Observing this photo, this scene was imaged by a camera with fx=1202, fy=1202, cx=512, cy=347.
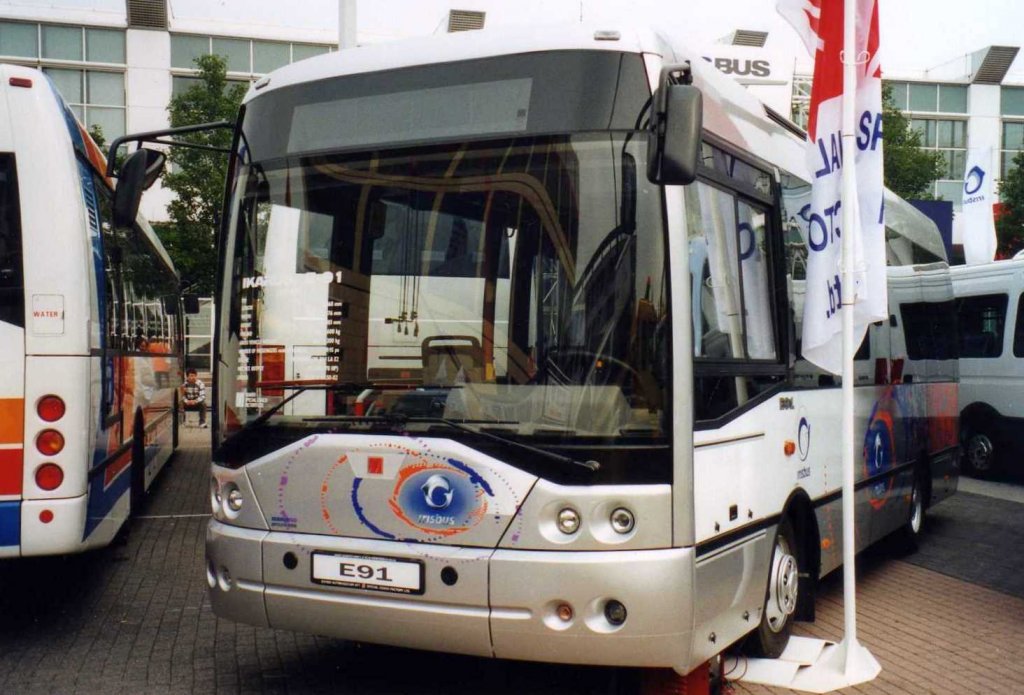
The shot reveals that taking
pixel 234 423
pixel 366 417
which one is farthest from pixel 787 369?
pixel 234 423

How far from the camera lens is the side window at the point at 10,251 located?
651cm

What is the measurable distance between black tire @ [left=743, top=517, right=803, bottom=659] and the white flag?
55.7 feet

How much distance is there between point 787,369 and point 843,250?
681 mm

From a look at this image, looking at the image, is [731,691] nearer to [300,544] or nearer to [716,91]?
[300,544]

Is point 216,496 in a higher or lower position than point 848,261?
lower

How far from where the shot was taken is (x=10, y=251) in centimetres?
656

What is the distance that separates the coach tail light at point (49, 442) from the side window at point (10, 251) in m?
0.61

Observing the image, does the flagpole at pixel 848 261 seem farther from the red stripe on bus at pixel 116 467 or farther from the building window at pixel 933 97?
the building window at pixel 933 97

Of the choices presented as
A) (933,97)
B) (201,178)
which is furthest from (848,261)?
(933,97)

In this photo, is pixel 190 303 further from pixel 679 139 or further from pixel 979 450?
pixel 679 139

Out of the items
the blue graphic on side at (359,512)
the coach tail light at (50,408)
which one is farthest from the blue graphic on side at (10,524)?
the blue graphic on side at (359,512)

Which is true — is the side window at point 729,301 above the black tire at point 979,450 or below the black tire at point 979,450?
above

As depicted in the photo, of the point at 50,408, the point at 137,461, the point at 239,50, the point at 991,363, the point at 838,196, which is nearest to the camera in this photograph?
the point at 838,196

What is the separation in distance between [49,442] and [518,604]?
120 inches
